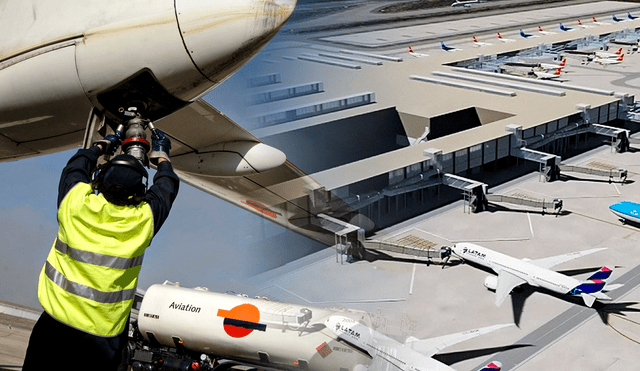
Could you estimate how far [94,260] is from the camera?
309 inches

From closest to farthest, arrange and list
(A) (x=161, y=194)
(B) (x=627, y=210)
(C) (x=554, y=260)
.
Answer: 1. (A) (x=161, y=194)
2. (C) (x=554, y=260)
3. (B) (x=627, y=210)

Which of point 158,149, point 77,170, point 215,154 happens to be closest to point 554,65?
point 215,154

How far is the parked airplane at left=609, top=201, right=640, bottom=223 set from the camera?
146 ft

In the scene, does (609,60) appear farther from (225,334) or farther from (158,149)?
(158,149)

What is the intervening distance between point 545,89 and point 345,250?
40.8m

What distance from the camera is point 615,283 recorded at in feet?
123

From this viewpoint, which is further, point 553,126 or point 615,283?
point 553,126

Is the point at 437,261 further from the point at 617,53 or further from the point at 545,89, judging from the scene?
the point at 617,53

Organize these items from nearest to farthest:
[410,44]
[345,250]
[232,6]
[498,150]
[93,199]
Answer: [93,199] → [232,6] → [345,250] → [498,150] → [410,44]

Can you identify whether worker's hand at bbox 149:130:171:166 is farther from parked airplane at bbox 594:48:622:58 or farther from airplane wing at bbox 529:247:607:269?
parked airplane at bbox 594:48:622:58

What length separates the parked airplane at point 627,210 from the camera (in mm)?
44594

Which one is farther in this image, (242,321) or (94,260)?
(242,321)

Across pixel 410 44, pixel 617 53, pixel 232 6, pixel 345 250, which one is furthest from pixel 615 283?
pixel 410 44

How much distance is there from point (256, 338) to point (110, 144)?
17.4 meters
